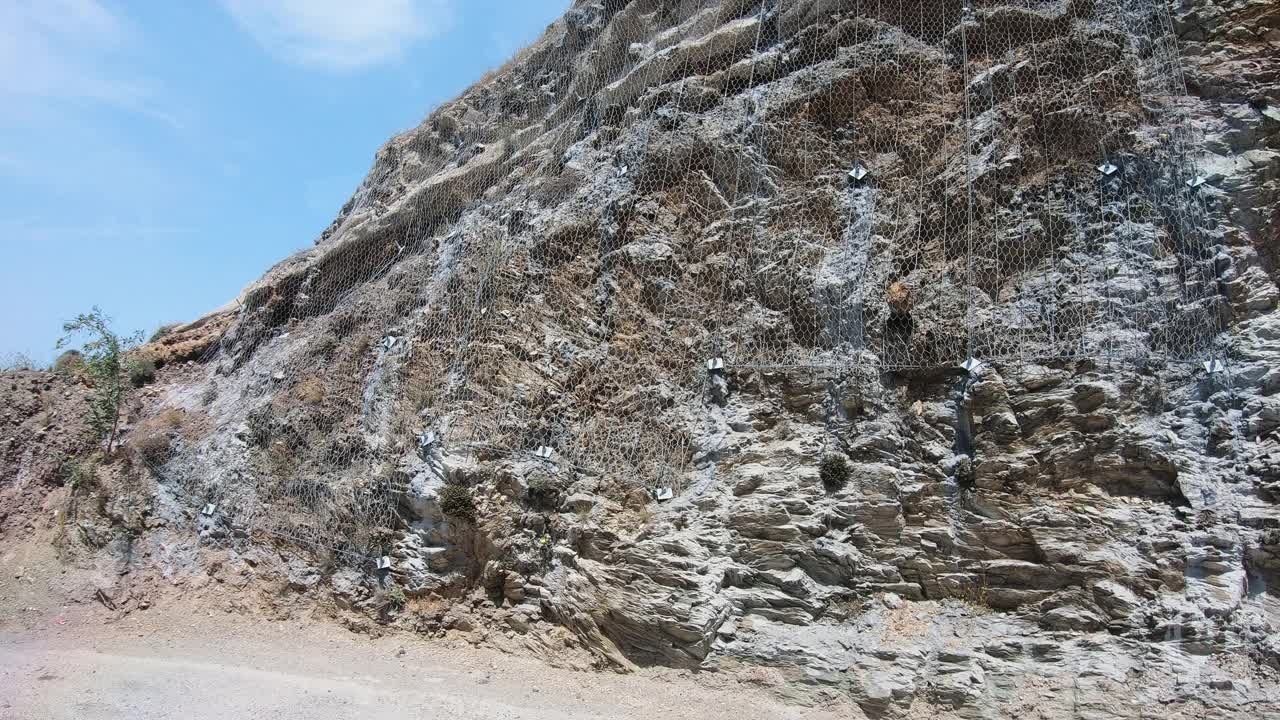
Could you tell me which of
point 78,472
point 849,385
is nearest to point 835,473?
point 849,385

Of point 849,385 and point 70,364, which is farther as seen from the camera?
point 70,364

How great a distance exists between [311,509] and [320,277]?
534cm

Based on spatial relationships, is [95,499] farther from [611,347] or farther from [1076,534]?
[1076,534]

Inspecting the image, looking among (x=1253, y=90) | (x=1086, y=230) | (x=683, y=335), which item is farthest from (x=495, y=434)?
(x=1253, y=90)

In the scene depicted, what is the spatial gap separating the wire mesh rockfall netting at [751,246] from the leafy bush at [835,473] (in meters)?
1.19

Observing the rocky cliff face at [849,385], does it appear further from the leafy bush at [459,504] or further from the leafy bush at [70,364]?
the leafy bush at [70,364]

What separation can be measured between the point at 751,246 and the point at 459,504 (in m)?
4.92

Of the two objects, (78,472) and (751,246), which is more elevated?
(751,246)

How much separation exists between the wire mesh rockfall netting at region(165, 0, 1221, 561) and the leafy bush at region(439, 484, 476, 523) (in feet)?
1.25

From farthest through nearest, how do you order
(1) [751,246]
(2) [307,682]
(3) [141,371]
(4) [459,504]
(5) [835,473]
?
1. (3) [141,371]
2. (1) [751,246]
3. (4) [459,504]
4. (2) [307,682]
5. (5) [835,473]

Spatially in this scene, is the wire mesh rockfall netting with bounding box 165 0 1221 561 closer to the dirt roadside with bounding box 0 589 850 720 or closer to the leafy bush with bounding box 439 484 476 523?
the leafy bush with bounding box 439 484 476 523

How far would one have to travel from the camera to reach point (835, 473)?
883 cm

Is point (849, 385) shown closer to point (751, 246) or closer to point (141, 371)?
point (751, 246)

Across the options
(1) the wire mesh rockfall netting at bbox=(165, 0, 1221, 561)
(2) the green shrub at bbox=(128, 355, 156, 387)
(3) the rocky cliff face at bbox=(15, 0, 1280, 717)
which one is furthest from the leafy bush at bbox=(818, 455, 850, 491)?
(2) the green shrub at bbox=(128, 355, 156, 387)
